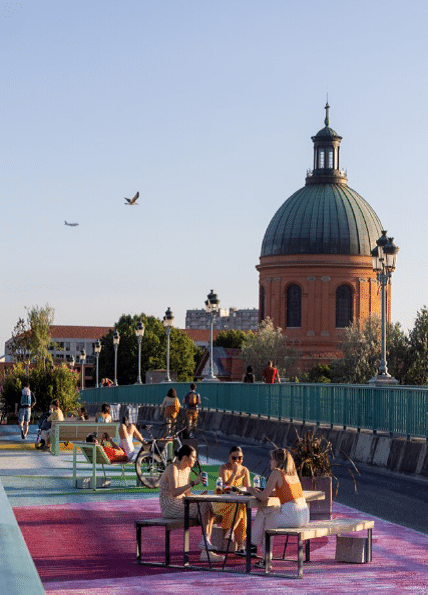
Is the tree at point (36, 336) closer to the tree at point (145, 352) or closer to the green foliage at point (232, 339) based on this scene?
the tree at point (145, 352)

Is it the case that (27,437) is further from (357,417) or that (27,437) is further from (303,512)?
(303,512)

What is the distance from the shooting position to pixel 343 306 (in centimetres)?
12112

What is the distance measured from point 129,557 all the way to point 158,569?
797 millimetres

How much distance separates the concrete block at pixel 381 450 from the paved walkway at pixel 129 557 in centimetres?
659

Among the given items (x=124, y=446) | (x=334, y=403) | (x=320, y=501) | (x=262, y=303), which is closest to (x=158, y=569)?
(x=320, y=501)

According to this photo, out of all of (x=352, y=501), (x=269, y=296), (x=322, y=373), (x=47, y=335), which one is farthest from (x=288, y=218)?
(x=352, y=501)

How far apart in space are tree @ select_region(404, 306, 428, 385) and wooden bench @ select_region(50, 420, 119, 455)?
63103mm

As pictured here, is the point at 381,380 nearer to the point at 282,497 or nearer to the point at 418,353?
the point at 282,497

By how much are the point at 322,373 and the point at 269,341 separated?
6.25m

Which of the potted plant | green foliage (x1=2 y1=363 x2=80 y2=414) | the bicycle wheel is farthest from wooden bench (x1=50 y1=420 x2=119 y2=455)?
green foliage (x1=2 y1=363 x2=80 y2=414)

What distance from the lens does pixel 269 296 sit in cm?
12262

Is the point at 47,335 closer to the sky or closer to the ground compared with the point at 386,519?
closer to the sky

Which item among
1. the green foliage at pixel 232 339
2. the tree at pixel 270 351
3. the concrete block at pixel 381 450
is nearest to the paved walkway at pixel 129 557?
the concrete block at pixel 381 450

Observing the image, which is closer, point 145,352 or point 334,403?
point 334,403
